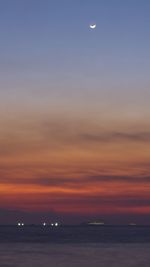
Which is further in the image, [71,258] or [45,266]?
[71,258]

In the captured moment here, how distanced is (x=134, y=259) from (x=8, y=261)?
39.7ft

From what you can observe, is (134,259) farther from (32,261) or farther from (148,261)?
(32,261)

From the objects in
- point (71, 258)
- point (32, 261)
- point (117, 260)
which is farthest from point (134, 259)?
point (32, 261)

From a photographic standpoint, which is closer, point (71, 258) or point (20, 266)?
point (20, 266)

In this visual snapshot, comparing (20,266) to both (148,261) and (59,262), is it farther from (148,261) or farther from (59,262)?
(148,261)

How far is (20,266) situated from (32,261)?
5.06 metres

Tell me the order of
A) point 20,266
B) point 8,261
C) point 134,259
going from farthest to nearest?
point 134,259
point 8,261
point 20,266

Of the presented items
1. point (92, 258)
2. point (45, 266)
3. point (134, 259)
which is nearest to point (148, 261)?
point (134, 259)

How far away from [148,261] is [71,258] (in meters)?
7.95

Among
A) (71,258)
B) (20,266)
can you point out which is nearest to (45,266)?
(20,266)

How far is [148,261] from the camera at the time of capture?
51969 mm

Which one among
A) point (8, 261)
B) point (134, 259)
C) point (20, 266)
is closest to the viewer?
point (20, 266)

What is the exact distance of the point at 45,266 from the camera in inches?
1870

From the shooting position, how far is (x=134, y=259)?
→ 54.2m
